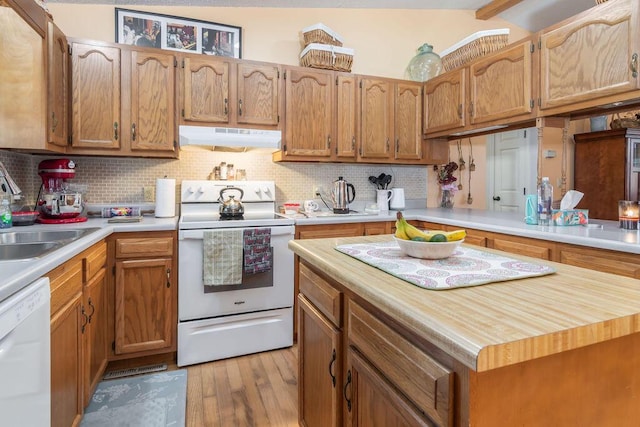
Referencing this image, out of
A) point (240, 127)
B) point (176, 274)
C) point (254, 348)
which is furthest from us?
point (240, 127)

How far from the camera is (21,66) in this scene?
2010 mm

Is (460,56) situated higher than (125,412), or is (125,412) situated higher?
(460,56)

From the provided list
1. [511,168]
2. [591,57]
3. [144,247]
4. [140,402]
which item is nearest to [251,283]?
[144,247]

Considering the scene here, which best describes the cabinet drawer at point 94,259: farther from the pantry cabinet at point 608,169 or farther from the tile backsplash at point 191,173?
the pantry cabinet at point 608,169

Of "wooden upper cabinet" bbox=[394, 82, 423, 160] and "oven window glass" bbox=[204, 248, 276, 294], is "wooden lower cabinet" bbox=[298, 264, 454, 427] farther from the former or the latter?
"wooden upper cabinet" bbox=[394, 82, 423, 160]

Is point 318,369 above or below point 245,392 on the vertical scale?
above

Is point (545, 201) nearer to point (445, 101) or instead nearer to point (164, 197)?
point (445, 101)

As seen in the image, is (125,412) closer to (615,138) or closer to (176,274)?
(176,274)

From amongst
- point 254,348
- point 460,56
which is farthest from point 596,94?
point 254,348

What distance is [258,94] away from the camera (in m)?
2.84

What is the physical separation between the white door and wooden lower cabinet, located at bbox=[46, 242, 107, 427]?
3.99 m

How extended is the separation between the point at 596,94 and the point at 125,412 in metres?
3.08

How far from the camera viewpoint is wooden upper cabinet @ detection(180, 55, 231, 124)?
2646mm

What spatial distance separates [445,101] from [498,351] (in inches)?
116
